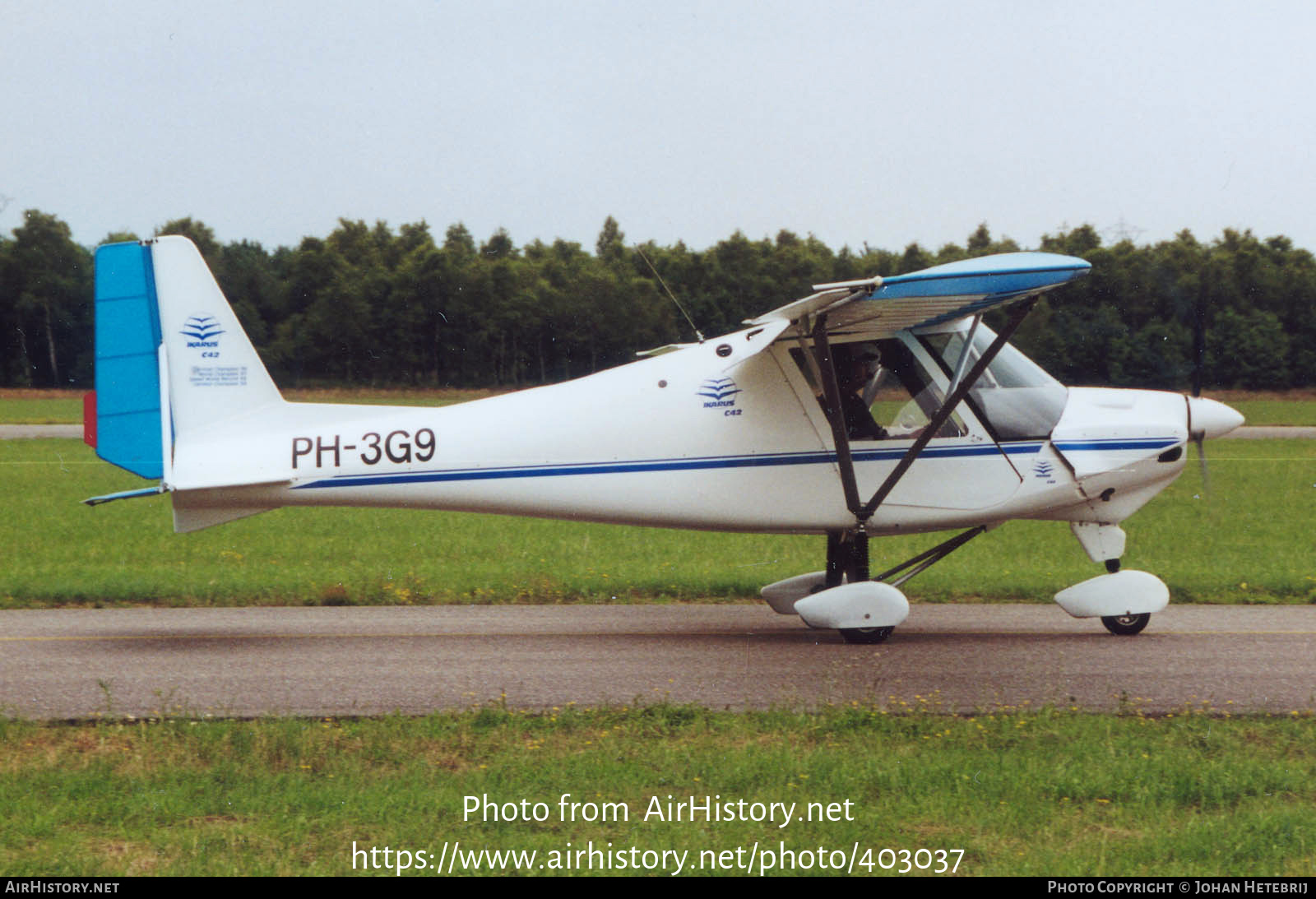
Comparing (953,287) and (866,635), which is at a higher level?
(953,287)

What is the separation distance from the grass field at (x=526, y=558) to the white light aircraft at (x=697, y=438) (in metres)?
2.49

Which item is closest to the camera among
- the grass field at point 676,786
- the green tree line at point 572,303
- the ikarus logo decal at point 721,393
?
the grass field at point 676,786

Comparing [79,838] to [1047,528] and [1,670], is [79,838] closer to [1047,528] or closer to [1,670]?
[1,670]

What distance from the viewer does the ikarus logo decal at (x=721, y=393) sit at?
9.80 m

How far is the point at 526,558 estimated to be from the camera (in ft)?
49.5

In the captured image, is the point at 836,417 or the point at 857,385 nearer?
the point at 836,417

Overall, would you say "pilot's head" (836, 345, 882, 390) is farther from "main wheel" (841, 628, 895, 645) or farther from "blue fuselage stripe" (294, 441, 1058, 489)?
"main wheel" (841, 628, 895, 645)

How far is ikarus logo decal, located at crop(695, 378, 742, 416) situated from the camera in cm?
980

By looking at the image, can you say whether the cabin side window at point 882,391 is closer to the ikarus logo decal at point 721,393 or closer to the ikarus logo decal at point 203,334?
the ikarus logo decal at point 721,393

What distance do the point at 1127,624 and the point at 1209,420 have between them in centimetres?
174

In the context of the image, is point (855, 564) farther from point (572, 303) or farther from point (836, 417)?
point (572, 303)

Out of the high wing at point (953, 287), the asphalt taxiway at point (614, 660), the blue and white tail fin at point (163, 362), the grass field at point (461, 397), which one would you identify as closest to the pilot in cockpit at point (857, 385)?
the high wing at point (953, 287)

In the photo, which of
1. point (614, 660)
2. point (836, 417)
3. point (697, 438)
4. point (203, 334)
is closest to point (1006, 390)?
point (836, 417)

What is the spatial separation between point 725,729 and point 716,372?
144 inches
